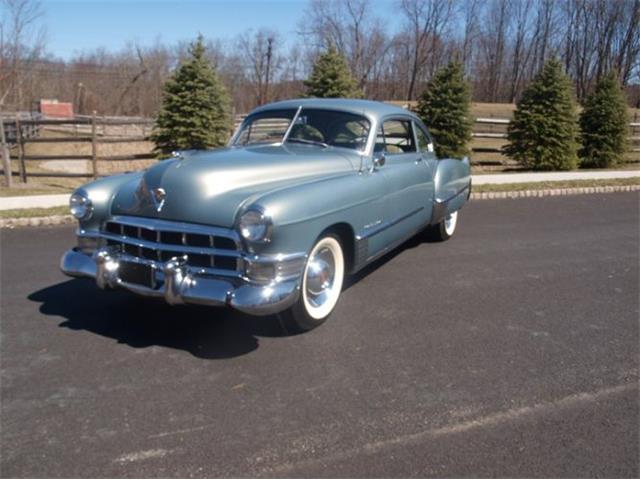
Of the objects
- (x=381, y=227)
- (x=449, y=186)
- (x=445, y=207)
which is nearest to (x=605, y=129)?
(x=449, y=186)

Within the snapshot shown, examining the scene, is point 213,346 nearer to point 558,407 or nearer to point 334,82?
point 558,407

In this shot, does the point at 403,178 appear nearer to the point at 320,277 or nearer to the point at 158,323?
the point at 320,277

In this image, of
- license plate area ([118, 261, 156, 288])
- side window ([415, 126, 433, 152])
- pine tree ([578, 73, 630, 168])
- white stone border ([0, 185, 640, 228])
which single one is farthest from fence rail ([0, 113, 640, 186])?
license plate area ([118, 261, 156, 288])

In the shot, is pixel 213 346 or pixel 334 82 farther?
pixel 334 82

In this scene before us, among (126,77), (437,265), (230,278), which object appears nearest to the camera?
(230,278)

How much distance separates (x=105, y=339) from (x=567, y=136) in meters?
15.5

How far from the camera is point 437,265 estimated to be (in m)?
5.80

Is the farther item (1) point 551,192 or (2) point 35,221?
(1) point 551,192

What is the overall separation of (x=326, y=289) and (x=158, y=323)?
1311 mm

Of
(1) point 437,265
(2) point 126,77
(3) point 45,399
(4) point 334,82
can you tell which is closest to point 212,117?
(4) point 334,82

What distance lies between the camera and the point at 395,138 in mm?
5445

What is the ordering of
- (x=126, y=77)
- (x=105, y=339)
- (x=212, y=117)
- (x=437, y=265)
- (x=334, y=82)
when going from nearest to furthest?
(x=105, y=339), (x=437, y=265), (x=212, y=117), (x=334, y=82), (x=126, y=77)

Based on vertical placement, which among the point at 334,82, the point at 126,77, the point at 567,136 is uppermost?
the point at 126,77

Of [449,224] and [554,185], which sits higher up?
[554,185]
